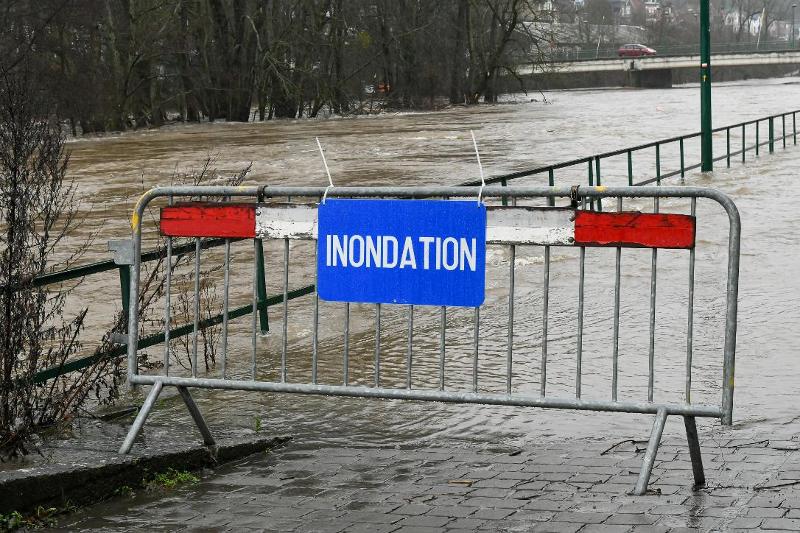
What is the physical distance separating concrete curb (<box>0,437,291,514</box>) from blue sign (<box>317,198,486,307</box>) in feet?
3.37

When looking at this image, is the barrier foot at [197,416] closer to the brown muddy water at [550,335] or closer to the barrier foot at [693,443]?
the brown muddy water at [550,335]

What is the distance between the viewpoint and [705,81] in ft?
81.2

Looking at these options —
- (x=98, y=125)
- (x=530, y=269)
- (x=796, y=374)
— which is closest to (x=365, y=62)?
(x=98, y=125)

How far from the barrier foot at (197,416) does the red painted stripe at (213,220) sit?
773 mm

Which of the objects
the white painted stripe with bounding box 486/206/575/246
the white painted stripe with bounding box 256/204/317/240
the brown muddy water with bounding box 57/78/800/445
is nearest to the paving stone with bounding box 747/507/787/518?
Answer: the white painted stripe with bounding box 486/206/575/246

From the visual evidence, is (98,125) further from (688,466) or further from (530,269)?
(688,466)

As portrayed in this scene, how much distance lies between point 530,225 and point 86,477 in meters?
2.25

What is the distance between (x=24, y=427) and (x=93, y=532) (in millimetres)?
873

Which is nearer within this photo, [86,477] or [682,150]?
[86,477]

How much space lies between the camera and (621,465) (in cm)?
609

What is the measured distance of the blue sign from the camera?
19.5 feet

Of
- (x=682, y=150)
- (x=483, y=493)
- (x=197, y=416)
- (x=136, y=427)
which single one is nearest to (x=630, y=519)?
(x=483, y=493)

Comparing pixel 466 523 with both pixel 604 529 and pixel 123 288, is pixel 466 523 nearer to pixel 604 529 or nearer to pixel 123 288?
pixel 604 529

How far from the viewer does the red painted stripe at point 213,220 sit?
20.6 feet
